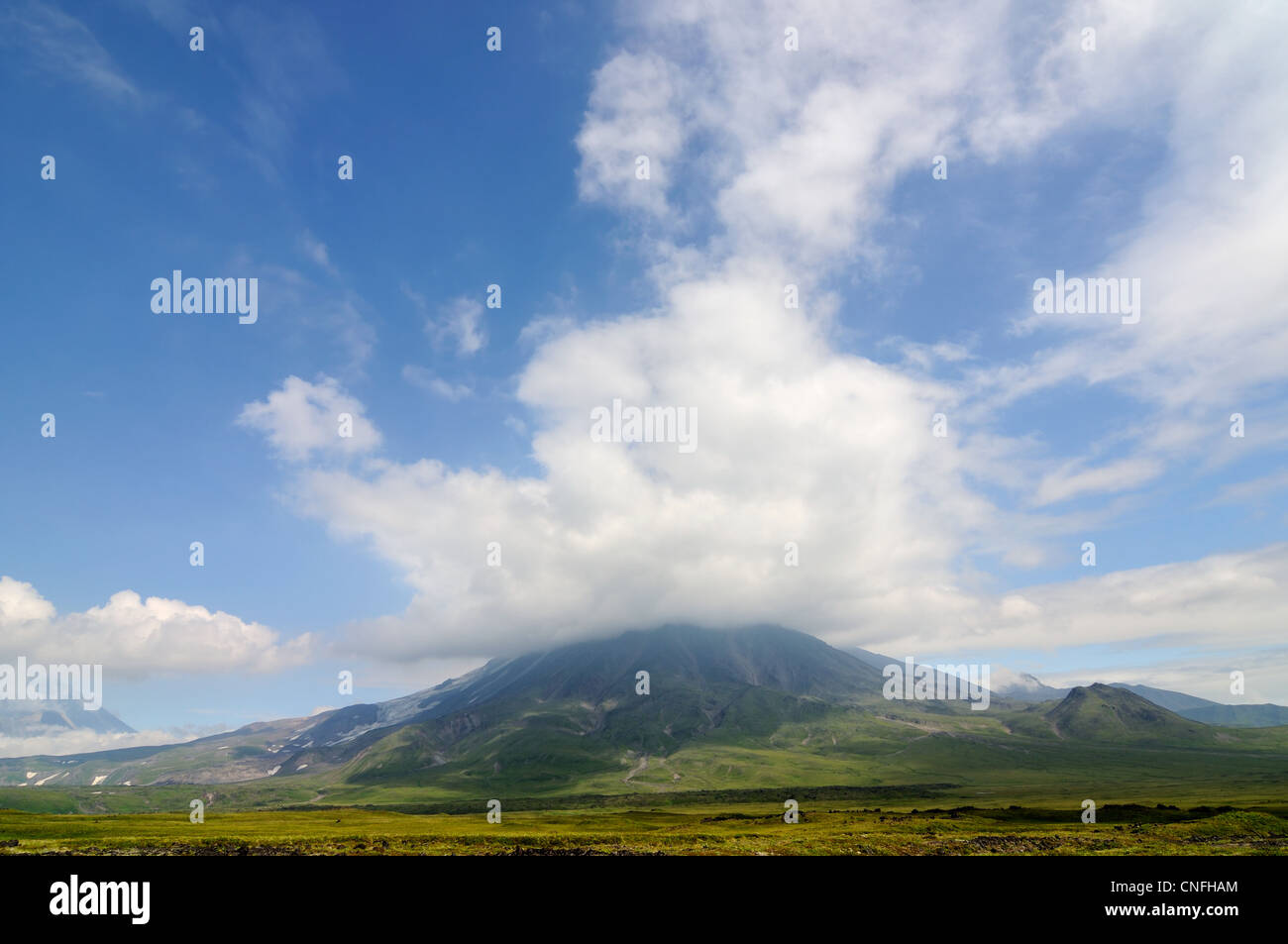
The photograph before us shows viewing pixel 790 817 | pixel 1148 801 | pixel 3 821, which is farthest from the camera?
pixel 1148 801

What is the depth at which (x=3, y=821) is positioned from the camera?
464ft
